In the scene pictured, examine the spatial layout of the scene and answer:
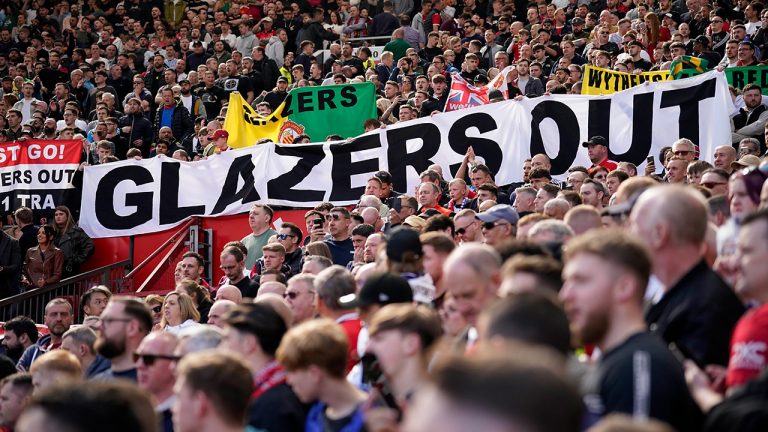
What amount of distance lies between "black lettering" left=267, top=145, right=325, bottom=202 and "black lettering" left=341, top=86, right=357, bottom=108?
1.65 meters

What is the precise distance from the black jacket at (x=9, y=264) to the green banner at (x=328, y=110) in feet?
13.0

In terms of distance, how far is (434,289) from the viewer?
6035 millimetres

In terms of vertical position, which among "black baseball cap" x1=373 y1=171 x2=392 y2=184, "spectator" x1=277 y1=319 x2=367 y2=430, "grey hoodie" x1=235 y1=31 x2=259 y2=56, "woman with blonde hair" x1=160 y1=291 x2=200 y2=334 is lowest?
"woman with blonde hair" x1=160 y1=291 x2=200 y2=334

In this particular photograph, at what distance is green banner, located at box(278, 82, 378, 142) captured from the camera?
1581 cm

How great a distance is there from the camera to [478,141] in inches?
530

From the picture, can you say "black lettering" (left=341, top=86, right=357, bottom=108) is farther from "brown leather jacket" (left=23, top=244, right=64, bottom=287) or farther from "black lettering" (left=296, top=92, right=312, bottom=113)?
"brown leather jacket" (left=23, top=244, right=64, bottom=287)

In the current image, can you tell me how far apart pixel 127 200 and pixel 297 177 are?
2445mm

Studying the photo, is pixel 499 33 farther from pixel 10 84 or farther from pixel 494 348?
pixel 494 348

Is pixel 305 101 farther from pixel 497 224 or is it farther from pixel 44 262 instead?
pixel 497 224

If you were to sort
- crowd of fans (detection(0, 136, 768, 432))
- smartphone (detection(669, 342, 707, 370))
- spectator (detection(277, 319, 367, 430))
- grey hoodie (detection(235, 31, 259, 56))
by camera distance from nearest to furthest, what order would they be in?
1. crowd of fans (detection(0, 136, 768, 432))
2. smartphone (detection(669, 342, 707, 370))
3. spectator (detection(277, 319, 367, 430))
4. grey hoodie (detection(235, 31, 259, 56))

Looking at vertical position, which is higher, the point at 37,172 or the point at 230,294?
the point at 37,172

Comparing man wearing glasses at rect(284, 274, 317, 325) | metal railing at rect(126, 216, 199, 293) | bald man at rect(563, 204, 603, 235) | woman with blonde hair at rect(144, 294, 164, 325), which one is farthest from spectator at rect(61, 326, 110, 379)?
metal railing at rect(126, 216, 199, 293)

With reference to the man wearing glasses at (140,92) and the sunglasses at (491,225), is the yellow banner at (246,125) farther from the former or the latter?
the sunglasses at (491,225)

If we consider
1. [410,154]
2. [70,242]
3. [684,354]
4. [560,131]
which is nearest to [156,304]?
[410,154]
